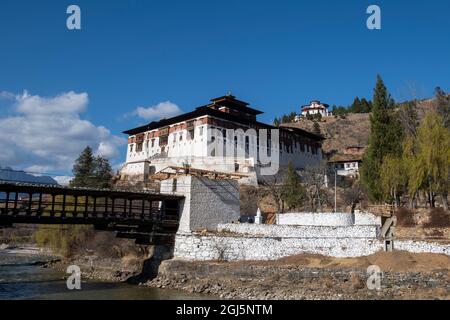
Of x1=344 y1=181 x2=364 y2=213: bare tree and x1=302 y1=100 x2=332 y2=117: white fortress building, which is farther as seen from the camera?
x1=302 y1=100 x2=332 y2=117: white fortress building

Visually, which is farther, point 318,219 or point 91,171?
point 91,171

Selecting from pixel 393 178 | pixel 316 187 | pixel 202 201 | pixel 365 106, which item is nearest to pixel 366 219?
pixel 393 178

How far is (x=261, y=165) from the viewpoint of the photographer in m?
65.9

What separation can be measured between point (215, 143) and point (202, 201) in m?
26.8

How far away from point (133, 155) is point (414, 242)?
56.1 m

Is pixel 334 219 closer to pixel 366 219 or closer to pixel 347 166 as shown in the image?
pixel 366 219

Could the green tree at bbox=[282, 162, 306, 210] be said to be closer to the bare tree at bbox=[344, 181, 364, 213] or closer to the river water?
the bare tree at bbox=[344, 181, 364, 213]

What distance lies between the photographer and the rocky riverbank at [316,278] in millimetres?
23688

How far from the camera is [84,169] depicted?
62.7 m

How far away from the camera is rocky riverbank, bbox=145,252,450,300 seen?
77.7 ft

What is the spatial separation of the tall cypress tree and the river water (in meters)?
20.9

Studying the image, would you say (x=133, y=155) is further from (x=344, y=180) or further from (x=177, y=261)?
(x=177, y=261)

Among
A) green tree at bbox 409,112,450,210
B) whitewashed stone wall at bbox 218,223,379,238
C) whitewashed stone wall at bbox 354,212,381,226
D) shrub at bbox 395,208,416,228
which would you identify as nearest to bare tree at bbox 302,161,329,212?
green tree at bbox 409,112,450,210

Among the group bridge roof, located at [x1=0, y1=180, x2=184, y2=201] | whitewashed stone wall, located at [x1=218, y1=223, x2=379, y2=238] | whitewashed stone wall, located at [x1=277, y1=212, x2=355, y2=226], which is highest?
bridge roof, located at [x1=0, y1=180, x2=184, y2=201]
